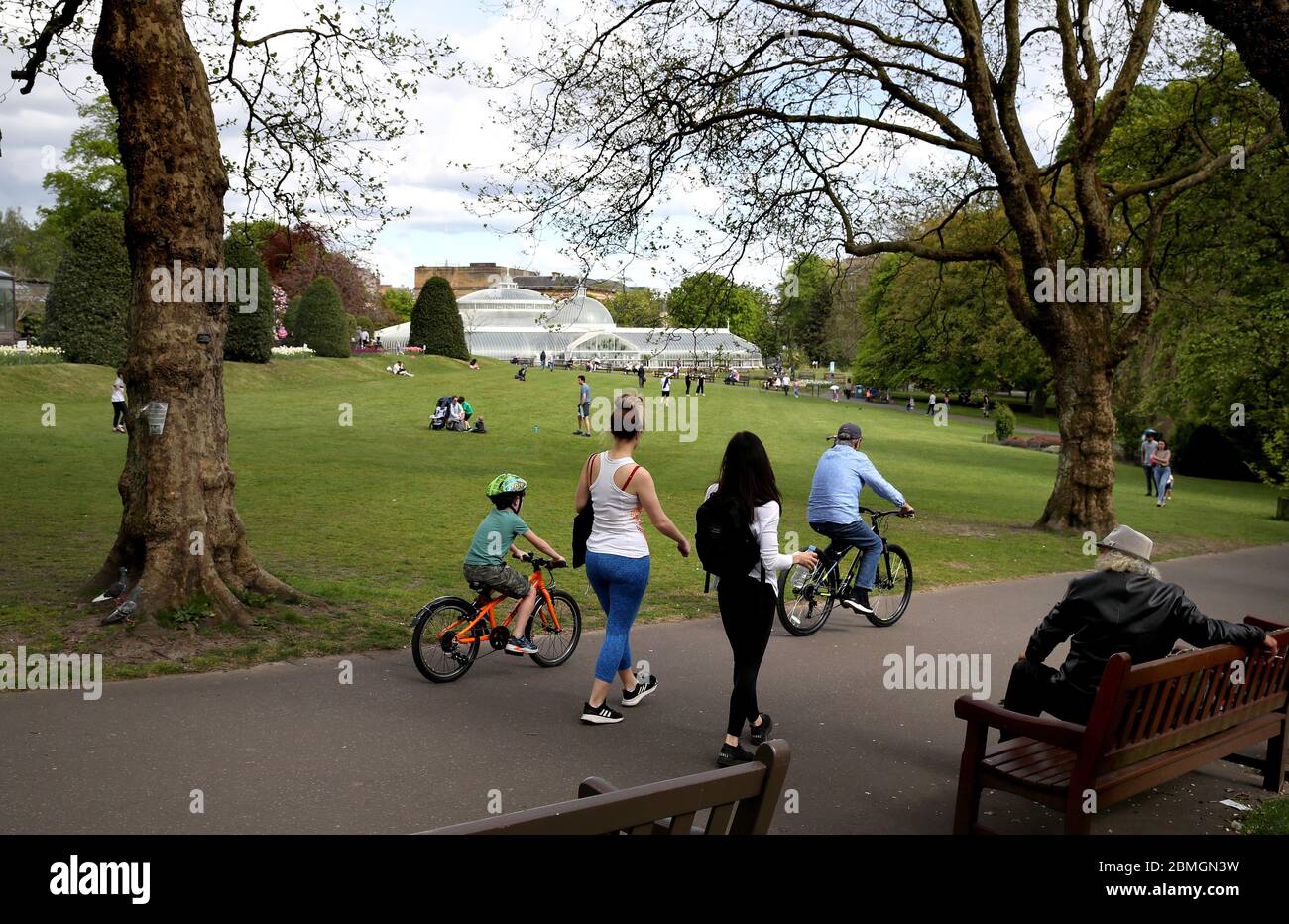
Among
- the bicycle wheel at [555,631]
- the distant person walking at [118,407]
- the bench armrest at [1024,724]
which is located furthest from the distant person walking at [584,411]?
the bench armrest at [1024,724]

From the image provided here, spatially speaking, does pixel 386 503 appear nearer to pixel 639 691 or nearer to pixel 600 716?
pixel 639 691

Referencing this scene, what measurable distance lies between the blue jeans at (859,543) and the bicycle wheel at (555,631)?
2611mm

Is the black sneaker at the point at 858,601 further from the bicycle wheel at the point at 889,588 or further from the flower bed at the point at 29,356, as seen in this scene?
the flower bed at the point at 29,356

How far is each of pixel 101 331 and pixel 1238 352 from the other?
1376 inches

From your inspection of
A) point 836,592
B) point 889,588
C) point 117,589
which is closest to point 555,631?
point 836,592

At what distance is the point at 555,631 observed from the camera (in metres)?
8.22

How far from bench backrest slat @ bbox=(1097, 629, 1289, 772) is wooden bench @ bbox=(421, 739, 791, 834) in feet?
8.06

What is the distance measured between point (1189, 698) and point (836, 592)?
181 inches

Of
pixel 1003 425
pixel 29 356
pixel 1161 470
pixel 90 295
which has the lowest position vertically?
pixel 1161 470

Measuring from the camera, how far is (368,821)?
507cm

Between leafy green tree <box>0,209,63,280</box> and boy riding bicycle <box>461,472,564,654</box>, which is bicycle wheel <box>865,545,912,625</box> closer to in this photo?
boy riding bicycle <box>461,472,564,654</box>

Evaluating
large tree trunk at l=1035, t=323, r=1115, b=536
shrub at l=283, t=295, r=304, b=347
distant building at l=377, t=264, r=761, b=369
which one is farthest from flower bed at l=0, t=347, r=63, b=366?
distant building at l=377, t=264, r=761, b=369

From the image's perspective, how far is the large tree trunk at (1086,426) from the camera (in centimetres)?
1777
